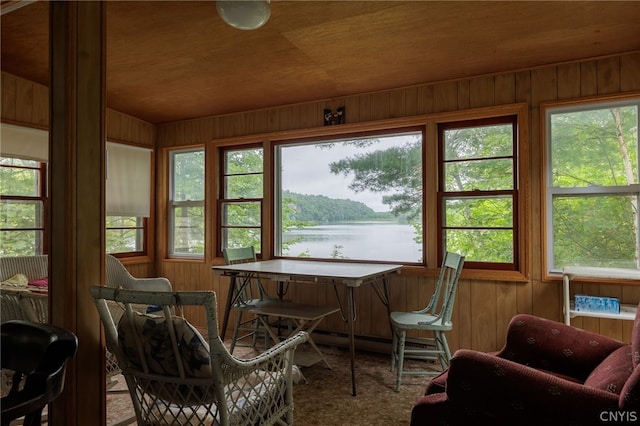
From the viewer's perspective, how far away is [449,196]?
11.3ft

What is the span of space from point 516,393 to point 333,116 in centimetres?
307

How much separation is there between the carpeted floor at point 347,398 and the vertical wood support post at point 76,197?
98 cm

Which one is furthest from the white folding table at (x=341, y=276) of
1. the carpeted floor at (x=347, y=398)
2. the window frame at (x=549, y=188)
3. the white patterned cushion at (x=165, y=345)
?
the white patterned cushion at (x=165, y=345)

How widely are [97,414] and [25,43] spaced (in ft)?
8.95

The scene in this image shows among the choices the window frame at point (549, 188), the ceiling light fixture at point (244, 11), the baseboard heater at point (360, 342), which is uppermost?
the ceiling light fixture at point (244, 11)

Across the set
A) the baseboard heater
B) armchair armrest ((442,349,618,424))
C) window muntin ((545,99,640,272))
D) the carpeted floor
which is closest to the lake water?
the baseboard heater

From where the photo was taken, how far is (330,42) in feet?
9.00

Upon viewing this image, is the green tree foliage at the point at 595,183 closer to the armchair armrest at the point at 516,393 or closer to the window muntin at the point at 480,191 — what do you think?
the window muntin at the point at 480,191

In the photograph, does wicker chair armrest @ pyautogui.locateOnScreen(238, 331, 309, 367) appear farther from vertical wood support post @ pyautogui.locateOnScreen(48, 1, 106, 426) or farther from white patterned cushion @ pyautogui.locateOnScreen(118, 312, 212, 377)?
vertical wood support post @ pyautogui.locateOnScreen(48, 1, 106, 426)

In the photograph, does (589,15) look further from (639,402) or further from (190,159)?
(190,159)

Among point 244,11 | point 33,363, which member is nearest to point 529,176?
point 244,11

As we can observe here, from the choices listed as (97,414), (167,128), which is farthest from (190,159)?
(97,414)

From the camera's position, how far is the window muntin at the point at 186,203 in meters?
4.74

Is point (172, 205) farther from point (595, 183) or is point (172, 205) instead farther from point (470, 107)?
point (595, 183)
